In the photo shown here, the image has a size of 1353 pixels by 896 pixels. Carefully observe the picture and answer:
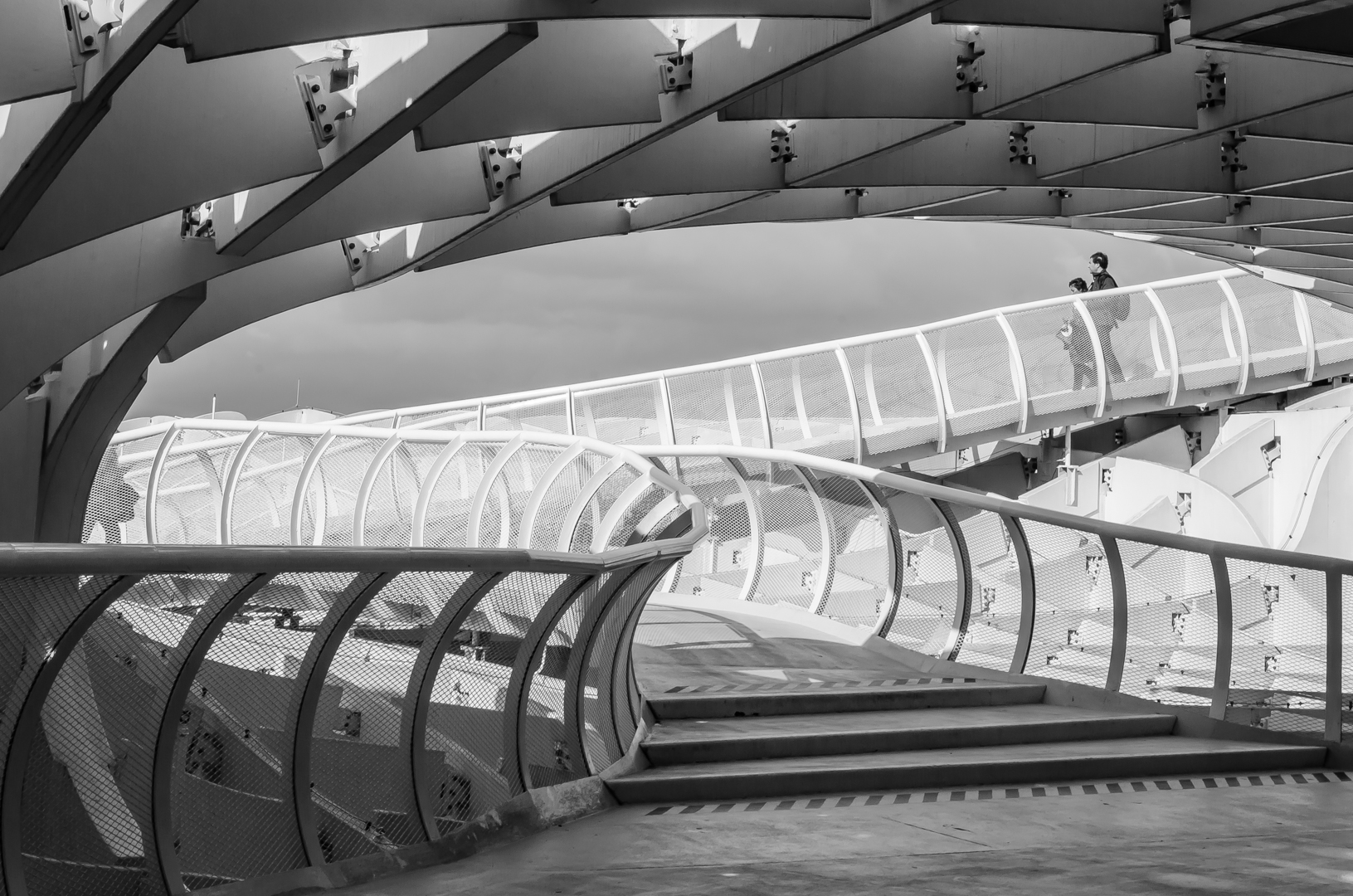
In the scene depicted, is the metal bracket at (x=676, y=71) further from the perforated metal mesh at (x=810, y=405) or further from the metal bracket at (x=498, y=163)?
the perforated metal mesh at (x=810, y=405)

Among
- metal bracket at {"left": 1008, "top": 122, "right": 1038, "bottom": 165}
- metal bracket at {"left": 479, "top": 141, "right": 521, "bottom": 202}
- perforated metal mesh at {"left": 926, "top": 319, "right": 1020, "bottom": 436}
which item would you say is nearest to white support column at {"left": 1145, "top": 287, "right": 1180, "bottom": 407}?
perforated metal mesh at {"left": 926, "top": 319, "right": 1020, "bottom": 436}

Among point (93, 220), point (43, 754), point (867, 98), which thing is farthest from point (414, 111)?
point (43, 754)

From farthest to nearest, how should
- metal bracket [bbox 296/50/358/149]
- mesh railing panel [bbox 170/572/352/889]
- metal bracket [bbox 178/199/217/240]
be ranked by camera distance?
metal bracket [bbox 178/199/217/240] < metal bracket [bbox 296/50/358/149] < mesh railing panel [bbox 170/572/352/889]

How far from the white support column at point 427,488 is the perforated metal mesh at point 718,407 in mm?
4384

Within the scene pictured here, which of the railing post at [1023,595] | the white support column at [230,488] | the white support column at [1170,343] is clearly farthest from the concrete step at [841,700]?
the white support column at [1170,343]

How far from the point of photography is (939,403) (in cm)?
1991

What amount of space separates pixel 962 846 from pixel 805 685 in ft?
12.4

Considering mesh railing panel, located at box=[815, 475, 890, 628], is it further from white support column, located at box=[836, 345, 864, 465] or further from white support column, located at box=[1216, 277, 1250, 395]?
white support column, located at box=[1216, 277, 1250, 395]

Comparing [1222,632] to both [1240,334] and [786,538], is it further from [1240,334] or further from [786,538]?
[1240,334]

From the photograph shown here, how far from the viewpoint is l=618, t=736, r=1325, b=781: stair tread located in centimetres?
805

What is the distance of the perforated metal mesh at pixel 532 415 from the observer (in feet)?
65.9

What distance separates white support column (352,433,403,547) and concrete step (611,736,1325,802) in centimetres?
853

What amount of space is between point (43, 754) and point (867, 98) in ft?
20.0

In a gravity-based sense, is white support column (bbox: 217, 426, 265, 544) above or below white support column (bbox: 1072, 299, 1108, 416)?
below
